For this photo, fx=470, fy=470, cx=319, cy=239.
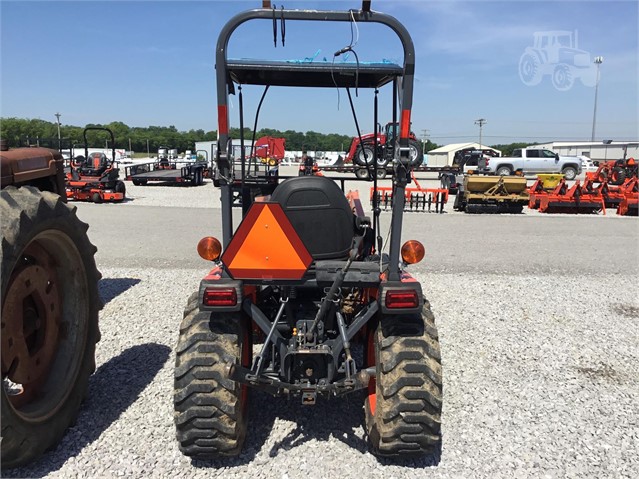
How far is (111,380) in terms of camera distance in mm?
4133

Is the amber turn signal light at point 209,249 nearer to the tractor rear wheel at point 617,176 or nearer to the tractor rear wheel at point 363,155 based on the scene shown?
the tractor rear wheel at point 363,155

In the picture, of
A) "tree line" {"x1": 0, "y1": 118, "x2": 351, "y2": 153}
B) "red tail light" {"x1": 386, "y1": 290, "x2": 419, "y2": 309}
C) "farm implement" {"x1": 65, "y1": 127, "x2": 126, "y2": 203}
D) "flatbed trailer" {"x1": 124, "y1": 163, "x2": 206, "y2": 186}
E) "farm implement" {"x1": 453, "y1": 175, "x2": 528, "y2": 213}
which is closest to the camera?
"red tail light" {"x1": 386, "y1": 290, "x2": 419, "y2": 309}

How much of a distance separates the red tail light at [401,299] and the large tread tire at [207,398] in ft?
3.41

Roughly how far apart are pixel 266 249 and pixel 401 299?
91 cm

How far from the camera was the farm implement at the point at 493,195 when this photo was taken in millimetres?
15867

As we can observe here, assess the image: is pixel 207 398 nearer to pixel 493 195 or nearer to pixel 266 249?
pixel 266 249

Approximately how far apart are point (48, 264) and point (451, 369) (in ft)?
11.6

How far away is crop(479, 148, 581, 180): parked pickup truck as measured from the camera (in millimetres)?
29109

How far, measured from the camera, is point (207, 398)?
2881 mm

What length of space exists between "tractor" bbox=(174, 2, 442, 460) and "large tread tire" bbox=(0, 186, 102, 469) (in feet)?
2.84

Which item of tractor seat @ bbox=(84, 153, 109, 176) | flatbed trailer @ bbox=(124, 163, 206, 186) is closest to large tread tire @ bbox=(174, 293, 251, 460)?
tractor seat @ bbox=(84, 153, 109, 176)

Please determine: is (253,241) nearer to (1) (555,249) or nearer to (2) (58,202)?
(2) (58,202)

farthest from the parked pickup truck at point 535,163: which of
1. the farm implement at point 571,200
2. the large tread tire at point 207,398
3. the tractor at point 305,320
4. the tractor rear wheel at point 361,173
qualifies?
the large tread tire at point 207,398

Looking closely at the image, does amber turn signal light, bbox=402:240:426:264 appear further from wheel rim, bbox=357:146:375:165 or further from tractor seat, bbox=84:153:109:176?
tractor seat, bbox=84:153:109:176
